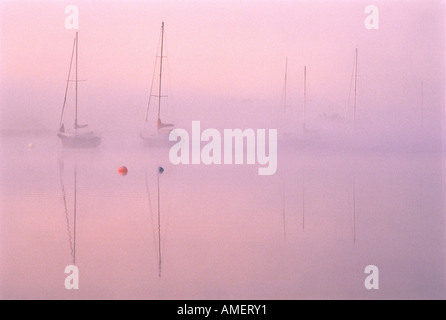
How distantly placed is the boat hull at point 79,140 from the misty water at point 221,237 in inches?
189

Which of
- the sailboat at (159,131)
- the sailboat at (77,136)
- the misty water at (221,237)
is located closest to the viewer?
the misty water at (221,237)

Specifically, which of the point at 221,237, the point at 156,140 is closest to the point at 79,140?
the point at 156,140

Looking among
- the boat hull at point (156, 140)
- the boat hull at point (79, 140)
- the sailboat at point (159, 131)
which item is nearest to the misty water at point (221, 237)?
the sailboat at point (159, 131)

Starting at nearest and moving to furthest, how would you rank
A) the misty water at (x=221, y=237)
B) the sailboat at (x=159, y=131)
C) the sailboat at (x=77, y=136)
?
1. the misty water at (x=221, y=237)
2. the sailboat at (x=159, y=131)
3. the sailboat at (x=77, y=136)

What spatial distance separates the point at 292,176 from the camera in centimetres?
786

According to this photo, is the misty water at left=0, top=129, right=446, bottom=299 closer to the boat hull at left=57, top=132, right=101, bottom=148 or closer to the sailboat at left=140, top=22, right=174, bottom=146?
the sailboat at left=140, top=22, right=174, bottom=146

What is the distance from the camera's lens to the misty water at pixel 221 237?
320 cm

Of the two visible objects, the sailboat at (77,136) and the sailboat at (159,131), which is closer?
the sailboat at (159,131)

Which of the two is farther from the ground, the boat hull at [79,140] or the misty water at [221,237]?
the boat hull at [79,140]

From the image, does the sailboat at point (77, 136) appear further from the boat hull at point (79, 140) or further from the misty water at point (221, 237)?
the misty water at point (221, 237)

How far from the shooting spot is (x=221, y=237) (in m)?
4.18

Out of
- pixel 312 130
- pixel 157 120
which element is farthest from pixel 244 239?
pixel 312 130
